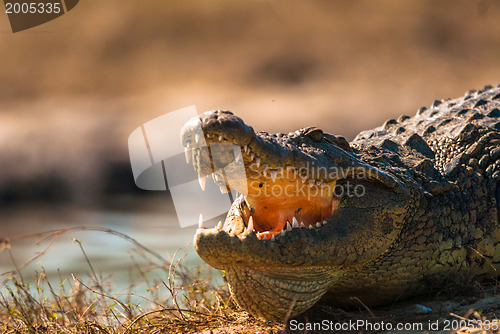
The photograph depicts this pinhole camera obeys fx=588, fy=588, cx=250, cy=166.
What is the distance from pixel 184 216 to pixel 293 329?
5.90 m

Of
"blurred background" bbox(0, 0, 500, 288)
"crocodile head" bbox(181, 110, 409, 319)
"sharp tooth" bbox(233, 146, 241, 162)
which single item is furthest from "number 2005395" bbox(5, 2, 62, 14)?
"sharp tooth" bbox(233, 146, 241, 162)

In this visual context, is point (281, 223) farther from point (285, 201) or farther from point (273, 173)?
point (273, 173)

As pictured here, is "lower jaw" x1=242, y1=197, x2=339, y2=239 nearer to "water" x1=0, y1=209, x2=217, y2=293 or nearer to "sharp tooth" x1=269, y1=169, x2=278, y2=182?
"sharp tooth" x1=269, y1=169, x2=278, y2=182

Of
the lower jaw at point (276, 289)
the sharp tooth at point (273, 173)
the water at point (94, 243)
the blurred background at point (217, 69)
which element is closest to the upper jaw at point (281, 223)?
the sharp tooth at point (273, 173)

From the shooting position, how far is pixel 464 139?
3859 mm

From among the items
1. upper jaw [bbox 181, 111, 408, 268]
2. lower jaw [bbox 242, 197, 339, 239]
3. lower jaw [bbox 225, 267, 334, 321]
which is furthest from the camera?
lower jaw [bbox 242, 197, 339, 239]

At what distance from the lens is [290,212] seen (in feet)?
10.3

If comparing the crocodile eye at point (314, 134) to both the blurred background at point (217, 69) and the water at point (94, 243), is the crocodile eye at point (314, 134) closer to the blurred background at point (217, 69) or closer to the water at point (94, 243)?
the water at point (94, 243)

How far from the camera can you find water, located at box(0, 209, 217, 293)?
242 inches

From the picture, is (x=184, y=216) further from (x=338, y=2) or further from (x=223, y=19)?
(x=338, y=2)

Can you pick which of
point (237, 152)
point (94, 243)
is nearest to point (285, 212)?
point (237, 152)

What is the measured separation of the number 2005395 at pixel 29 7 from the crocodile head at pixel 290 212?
7790 millimetres

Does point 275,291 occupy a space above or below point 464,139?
below

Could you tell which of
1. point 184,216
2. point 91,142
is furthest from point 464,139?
point 91,142
